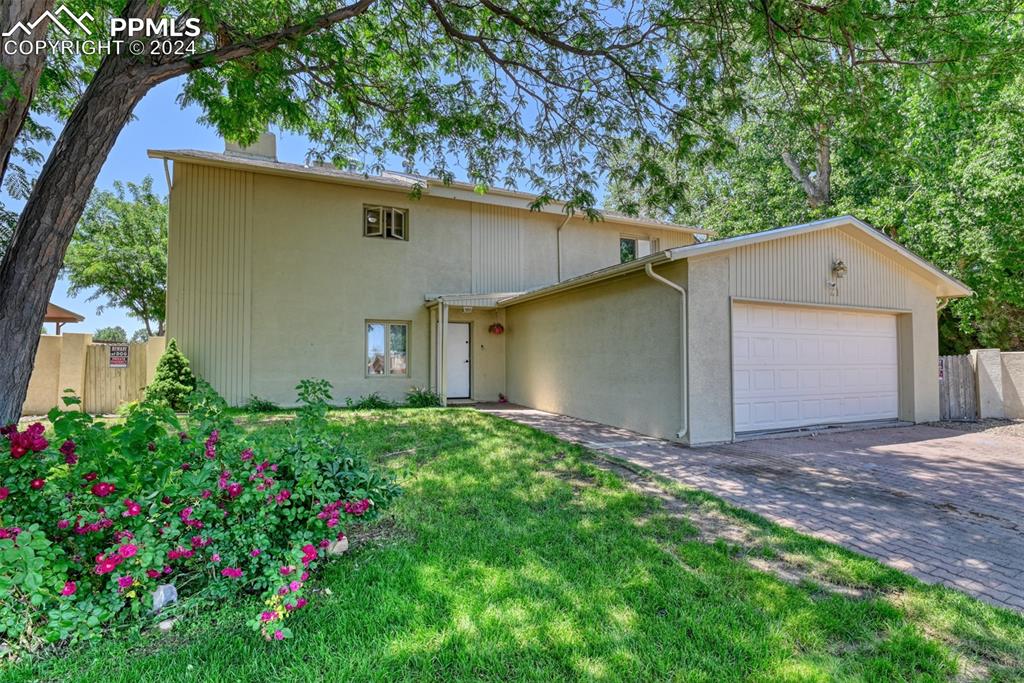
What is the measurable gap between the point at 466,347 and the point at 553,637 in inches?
407

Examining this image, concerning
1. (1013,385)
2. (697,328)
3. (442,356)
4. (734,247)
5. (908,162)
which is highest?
(908,162)

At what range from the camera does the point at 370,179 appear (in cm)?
1073

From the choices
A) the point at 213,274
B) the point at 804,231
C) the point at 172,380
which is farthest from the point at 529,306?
the point at 172,380

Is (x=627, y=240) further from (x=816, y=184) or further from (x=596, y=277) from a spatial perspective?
(x=816, y=184)

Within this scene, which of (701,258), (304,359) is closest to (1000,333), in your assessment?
(701,258)

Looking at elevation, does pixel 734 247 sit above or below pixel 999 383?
above

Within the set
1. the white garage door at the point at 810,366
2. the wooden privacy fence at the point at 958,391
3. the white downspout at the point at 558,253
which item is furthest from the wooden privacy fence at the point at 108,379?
the wooden privacy fence at the point at 958,391

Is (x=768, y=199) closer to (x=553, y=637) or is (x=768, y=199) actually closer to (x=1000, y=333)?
(x=1000, y=333)

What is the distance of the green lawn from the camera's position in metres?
2.04

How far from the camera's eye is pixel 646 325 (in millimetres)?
7270

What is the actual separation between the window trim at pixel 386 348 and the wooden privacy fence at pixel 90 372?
14.1 feet

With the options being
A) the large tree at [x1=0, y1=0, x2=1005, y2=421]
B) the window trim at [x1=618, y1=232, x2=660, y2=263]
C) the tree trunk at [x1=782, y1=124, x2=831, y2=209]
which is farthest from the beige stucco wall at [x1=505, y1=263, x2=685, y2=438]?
the tree trunk at [x1=782, y1=124, x2=831, y2=209]

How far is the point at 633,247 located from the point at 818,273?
7085 mm

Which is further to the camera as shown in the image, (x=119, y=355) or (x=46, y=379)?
(x=119, y=355)
